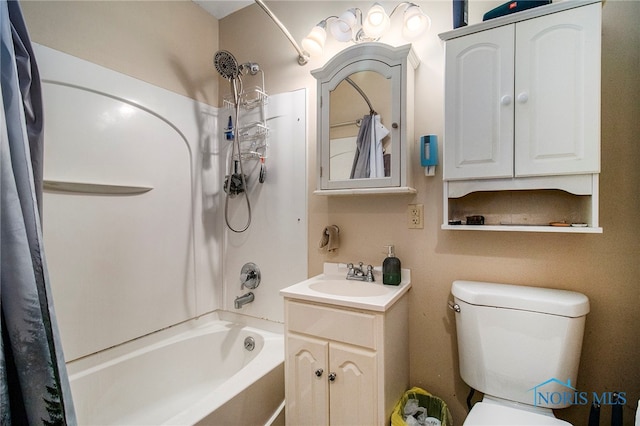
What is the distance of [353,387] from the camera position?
1.18 meters

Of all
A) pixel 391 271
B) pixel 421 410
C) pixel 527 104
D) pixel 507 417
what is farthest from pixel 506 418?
pixel 527 104

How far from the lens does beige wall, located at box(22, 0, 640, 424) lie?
Answer: 1.12m

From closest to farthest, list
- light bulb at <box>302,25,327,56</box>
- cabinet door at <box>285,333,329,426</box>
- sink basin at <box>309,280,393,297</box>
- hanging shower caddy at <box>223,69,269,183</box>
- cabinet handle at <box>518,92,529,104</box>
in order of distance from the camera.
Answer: cabinet handle at <box>518,92,529,104</box> < cabinet door at <box>285,333,329,426</box> < sink basin at <box>309,280,393,297</box> < light bulb at <box>302,25,327,56</box> < hanging shower caddy at <box>223,69,269,183</box>

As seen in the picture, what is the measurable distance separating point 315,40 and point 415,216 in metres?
1.10

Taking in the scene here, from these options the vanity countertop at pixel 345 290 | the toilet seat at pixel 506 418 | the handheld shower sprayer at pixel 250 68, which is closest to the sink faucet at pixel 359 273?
the vanity countertop at pixel 345 290

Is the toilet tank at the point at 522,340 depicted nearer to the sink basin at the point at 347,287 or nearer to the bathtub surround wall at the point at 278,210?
the sink basin at the point at 347,287

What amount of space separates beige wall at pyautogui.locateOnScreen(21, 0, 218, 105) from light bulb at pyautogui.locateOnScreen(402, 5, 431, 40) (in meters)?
1.36

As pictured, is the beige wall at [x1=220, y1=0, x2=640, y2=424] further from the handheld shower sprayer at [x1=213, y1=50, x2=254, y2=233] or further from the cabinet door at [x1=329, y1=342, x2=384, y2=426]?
the cabinet door at [x1=329, y1=342, x2=384, y2=426]

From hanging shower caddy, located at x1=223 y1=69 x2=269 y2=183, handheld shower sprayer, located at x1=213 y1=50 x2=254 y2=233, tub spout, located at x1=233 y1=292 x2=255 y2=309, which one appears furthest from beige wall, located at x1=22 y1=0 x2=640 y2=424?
tub spout, located at x1=233 y1=292 x2=255 y2=309

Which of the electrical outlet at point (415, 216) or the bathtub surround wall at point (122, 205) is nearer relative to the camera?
the bathtub surround wall at point (122, 205)

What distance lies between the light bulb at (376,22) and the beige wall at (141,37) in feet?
3.83

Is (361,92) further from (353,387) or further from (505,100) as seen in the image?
(353,387)

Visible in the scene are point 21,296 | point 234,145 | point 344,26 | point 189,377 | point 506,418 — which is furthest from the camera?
point 234,145

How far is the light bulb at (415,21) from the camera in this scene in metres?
1.38
